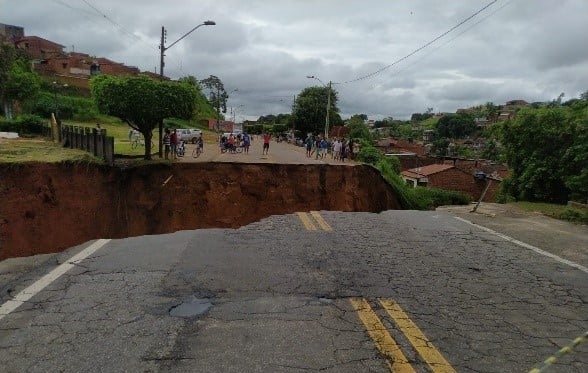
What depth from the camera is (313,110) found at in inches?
2832

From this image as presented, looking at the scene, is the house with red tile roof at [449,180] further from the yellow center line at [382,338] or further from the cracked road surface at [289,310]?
the yellow center line at [382,338]

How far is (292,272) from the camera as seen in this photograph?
6027 millimetres

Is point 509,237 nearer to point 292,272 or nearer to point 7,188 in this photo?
point 292,272

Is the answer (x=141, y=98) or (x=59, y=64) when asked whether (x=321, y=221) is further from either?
(x=59, y=64)

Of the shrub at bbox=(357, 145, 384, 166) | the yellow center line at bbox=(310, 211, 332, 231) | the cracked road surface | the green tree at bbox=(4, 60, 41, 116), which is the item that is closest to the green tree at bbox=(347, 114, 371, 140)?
the shrub at bbox=(357, 145, 384, 166)

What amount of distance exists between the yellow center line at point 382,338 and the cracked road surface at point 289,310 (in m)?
0.02

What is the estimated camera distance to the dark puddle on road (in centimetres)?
461

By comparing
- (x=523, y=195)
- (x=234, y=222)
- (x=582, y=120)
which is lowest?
(x=234, y=222)

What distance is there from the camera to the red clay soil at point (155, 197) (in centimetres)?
1622

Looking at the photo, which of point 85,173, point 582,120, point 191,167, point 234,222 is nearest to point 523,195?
point 582,120

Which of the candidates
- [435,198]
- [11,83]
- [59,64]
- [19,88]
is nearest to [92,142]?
[435,198]

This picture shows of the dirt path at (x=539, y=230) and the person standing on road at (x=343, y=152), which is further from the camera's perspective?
the person standing on road at (x=343, y=152)

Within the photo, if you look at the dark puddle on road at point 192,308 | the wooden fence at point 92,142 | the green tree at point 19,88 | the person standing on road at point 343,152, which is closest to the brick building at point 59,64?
the green tree at point 19,88

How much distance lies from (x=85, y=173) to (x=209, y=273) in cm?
1475
